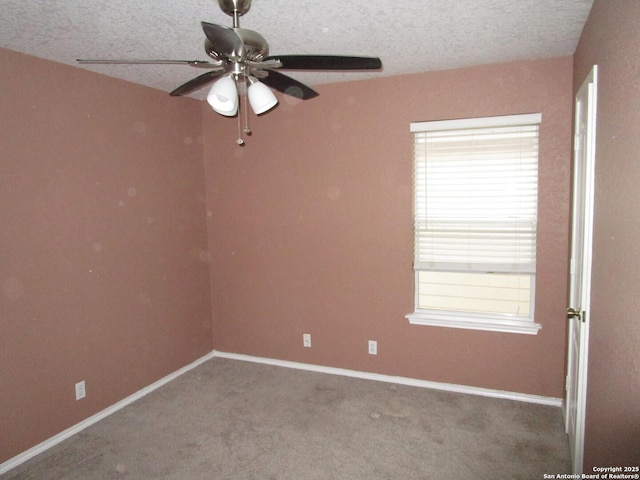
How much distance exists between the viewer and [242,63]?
154 cm

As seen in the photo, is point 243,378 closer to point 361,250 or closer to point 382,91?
point 361,250

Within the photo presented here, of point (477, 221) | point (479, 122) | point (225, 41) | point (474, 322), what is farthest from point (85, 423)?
point (479, 122)

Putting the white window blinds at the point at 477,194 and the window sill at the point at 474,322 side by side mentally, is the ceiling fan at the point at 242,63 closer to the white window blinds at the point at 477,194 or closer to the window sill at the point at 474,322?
the white window blinds at the point at 477,194

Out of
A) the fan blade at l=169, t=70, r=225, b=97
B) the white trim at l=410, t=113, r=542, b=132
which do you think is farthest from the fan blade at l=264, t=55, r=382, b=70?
the white trim at l=410, t=113, r=542, b=132

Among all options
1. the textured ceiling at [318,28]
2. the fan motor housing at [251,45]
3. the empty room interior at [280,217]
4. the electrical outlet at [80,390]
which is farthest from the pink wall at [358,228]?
the fan motor housing at [251,45]

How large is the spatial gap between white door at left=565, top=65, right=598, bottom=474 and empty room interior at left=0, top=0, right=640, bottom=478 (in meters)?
0.07

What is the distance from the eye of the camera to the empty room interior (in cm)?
190

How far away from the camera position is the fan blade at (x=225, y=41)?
4.20ft

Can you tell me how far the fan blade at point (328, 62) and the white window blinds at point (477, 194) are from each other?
1720 mm

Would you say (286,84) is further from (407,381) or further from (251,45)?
(407,381)

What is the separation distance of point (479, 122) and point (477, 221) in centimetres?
76

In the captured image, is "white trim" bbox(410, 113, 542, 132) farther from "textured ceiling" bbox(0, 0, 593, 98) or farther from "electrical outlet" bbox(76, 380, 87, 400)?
"electrical outlet" bbox(76, 380, 87, 400)

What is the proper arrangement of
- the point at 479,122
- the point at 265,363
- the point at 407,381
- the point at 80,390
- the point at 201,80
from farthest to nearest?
the point at 265,363, the point at 407,381, the point at 479,122, the point at 80,390, the point at 201,80

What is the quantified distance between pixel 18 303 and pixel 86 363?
2.29 feet
